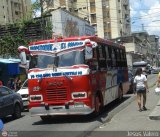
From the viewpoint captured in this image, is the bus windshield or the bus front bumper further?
the bus windshield

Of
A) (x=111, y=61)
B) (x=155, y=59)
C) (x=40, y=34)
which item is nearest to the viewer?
(x=111, y=61)

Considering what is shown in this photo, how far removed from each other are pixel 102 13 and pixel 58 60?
91005mm

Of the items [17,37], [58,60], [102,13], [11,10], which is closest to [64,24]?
[17,37]

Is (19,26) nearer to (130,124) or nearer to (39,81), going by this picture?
(39,81)

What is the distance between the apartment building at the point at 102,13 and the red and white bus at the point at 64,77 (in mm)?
88395

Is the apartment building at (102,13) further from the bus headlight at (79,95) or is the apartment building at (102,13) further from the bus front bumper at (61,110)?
the bus headlight at (79,95)

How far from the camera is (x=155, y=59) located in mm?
142000

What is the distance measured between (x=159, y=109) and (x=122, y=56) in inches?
331

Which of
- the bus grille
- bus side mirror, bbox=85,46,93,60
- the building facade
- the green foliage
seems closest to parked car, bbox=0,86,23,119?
the bus grille

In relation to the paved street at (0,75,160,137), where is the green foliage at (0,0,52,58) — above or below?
above

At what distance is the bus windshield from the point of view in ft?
52.9

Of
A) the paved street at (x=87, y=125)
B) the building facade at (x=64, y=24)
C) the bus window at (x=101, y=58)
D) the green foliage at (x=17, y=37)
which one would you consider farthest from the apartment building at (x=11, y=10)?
the paved street at (x=87, y=125)

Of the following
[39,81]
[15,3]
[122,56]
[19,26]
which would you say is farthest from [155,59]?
[39,81]

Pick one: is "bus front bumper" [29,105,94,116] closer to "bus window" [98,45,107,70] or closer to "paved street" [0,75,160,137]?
"paved street" [0,75,160,137]
